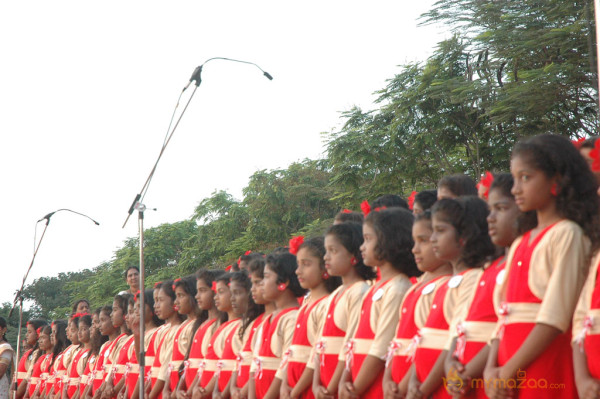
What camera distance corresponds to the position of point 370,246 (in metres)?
4.17

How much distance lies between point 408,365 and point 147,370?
4358 mm

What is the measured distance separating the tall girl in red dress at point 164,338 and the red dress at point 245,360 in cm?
142

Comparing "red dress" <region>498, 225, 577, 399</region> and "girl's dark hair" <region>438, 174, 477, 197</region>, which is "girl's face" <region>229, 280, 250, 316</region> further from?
"red dress" <region>498, 225, 577, 399</region>

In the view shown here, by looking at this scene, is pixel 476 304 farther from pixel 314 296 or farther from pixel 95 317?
pixel 95 317

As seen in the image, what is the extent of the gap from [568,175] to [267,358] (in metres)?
2.81

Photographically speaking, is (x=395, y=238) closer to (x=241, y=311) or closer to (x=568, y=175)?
(x=568, y=175)

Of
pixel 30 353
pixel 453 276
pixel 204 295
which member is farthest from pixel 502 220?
pixel 30 353

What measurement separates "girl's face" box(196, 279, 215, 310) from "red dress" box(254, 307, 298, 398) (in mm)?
1171

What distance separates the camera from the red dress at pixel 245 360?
5555 mm

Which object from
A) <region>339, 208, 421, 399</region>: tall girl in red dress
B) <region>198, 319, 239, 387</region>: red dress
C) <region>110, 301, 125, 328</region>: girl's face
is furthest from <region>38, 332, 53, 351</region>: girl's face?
<region>339, 208, 421, 399</region>: tall girl in red dress

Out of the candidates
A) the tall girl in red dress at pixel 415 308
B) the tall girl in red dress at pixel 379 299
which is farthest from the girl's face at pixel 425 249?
the tall girl in red dress at pixel 379 299

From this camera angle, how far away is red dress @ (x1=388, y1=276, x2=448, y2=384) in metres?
3.70

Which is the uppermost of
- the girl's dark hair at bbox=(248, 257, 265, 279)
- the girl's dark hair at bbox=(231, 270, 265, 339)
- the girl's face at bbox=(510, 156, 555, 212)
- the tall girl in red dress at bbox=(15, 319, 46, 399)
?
the girl's face at bbox=(510, 156, 555, 212)

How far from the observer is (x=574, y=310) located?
2.84m
